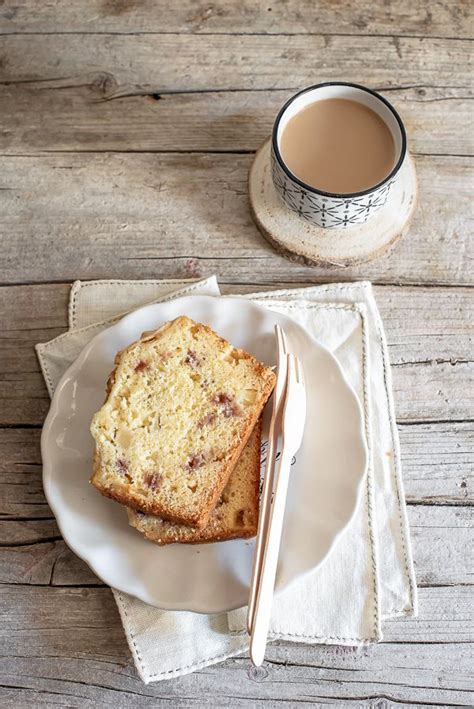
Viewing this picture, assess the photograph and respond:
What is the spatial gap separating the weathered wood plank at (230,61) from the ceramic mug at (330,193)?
0.68 ft

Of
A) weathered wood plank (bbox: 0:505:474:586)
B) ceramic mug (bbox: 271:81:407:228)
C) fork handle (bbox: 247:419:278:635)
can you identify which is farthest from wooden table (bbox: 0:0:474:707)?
fork handle (bbox: 247:419:278:635)

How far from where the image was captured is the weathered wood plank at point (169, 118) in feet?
5.02

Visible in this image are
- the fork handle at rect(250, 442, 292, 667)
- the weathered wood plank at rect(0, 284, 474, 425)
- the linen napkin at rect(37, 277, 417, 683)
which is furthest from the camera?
the weathered wood plank at rect(0, 284, 474, 425)

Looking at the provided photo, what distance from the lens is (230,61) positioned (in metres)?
1.57

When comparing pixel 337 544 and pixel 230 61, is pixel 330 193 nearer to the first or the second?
pixel 230 61

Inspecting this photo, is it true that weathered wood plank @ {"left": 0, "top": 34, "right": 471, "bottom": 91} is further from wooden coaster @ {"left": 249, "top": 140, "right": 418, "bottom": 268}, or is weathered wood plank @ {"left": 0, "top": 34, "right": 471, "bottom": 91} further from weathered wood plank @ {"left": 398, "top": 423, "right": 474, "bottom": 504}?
weathered wood plank @ {"left": 398, "top": 423, "right": 474, "bottom": 504}

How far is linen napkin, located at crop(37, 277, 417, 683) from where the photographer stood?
1.28 m

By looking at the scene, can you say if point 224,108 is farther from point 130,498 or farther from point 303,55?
point 130,498

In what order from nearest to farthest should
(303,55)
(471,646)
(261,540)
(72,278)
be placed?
(261,540)
(471,646)
(72,278)
(303,55)

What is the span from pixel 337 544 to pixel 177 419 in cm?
36

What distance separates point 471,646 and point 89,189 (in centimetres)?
113

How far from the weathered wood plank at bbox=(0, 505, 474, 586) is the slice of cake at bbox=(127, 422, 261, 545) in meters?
0.21

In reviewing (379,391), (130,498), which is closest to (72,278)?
(130,498)

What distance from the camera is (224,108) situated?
1548mm
